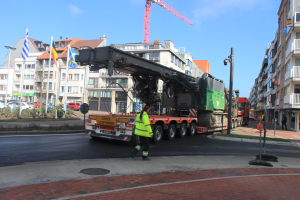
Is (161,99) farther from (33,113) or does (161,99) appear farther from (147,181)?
(33,113)

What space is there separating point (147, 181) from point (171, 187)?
0.60m

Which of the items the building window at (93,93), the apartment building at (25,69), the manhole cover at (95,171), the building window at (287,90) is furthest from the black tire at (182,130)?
the apartment building at (25,69)

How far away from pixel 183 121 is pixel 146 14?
248ft

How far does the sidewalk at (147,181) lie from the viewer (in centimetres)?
432

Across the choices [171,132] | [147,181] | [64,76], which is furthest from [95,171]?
[64,76]

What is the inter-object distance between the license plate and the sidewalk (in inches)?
133

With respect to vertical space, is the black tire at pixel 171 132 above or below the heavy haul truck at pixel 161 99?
below

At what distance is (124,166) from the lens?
643 cm

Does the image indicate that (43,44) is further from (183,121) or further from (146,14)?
(183,121)

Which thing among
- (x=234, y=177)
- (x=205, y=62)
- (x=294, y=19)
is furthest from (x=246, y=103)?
(x=205, y=62)

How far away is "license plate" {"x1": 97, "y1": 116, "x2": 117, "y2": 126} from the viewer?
10.3 meters

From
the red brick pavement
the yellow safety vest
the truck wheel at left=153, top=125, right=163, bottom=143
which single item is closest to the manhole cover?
the red brick pavement

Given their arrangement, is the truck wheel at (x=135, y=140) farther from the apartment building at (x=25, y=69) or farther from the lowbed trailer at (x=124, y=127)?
the apartment building at (x=25, y=69)

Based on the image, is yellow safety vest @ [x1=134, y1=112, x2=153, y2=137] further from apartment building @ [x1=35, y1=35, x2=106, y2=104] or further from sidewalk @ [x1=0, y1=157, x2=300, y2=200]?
apartment building @ [x1=35, y1=35, x2=106, y2=104]
